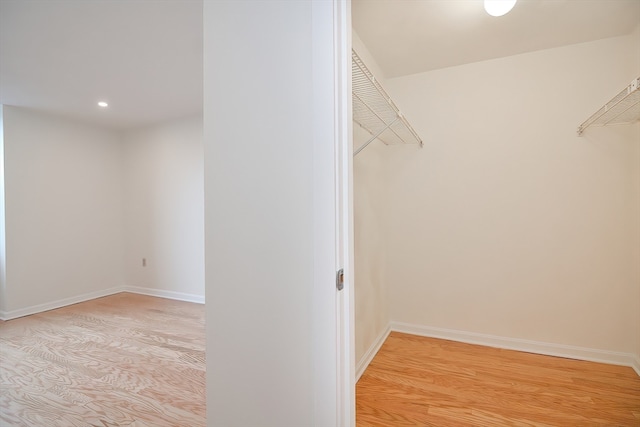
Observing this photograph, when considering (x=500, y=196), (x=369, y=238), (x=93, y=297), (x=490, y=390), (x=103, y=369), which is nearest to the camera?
(x=490, y=390)

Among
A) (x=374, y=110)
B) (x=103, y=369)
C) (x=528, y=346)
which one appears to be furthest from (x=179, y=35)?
(x=528, y=346)

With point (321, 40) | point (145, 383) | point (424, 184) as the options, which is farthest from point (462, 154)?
point (145, 383)

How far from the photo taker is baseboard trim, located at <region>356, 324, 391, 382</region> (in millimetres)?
2152

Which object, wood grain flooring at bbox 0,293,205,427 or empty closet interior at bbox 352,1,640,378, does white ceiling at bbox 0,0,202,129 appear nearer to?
empty closet interior at bbox 352,1,640,378

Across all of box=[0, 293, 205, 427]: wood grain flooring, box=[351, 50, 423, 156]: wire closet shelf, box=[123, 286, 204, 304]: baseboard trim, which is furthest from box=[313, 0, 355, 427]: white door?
box=[123, 286, 204, 304]: baseboard trim

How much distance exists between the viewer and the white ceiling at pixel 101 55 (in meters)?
1.85

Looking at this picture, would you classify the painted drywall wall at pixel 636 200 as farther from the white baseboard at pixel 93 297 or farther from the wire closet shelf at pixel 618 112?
the white baseboard at pixel 93 297

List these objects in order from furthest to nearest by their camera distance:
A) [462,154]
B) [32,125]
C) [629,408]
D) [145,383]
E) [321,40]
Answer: [32,125] → [462,154] → [145,383] → [629,408] → [321,40]

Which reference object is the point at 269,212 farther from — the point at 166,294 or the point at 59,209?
→ the point at 59,209

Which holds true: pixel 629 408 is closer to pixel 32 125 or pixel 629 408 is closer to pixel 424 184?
pixel 424 184

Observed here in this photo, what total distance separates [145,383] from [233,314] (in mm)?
1578

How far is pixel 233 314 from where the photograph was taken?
1.12 meters

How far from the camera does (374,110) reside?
6.76 ft

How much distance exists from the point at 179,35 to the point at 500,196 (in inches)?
110
